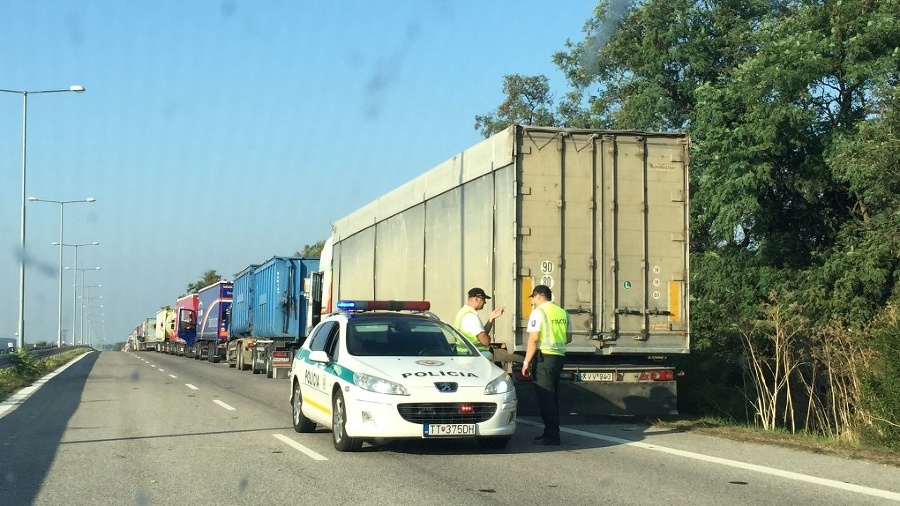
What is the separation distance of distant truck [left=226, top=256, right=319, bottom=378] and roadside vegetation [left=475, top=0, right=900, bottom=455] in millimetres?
9817

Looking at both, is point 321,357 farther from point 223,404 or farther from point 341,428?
point 223,404

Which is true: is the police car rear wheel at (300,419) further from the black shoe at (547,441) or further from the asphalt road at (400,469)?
the black shoe at (547,441)

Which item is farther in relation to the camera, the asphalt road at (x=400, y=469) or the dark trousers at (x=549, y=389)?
the dark trousers at (x=549, y=389)

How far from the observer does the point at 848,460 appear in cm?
988

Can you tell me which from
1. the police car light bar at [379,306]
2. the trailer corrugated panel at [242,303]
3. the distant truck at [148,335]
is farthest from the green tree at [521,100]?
the distant truck at [148,335]

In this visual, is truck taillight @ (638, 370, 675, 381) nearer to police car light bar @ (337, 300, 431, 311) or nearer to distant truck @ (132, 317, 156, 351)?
police car light bar @ (337, 300, 431, 311)

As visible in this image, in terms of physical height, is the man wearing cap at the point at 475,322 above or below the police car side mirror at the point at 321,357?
above

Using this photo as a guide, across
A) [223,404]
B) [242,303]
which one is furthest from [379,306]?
[242,303]

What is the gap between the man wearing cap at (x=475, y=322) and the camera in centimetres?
1193

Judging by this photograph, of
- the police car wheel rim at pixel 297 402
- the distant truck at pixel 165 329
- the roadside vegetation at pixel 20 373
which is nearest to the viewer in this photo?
the police car wheel rim at pixel 297 402

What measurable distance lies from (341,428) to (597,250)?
177 inches

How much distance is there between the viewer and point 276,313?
94.1 ft

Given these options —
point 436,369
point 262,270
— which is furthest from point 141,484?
point 262,270

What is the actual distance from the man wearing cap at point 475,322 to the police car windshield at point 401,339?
1.54ft
